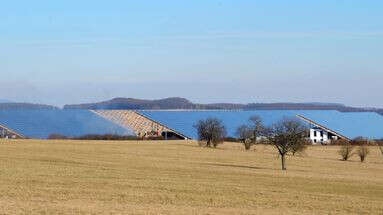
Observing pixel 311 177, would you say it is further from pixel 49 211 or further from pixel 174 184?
pixel 49 211

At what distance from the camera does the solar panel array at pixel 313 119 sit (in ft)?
385

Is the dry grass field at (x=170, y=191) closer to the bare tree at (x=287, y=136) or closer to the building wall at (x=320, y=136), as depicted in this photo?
the bare tree at (x=287, y=136)

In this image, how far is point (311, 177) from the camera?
42.1m

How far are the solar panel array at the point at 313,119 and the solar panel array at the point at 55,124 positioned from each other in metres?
9.44

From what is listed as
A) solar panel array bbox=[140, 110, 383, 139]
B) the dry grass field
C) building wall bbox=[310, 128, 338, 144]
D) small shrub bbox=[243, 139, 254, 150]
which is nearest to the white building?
building wall bbox=[310, 128, 338, 144]

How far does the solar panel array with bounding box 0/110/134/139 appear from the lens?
10712 cm

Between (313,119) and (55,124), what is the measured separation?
43036 mm

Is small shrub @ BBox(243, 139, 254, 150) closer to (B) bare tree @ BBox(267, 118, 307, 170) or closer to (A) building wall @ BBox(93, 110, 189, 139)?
(A) building wall @ BBox(93, 110, 189, 139)

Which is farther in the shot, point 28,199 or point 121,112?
point 121,112

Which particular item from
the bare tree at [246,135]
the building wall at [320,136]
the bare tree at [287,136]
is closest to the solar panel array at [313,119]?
the building wall at [320,136]

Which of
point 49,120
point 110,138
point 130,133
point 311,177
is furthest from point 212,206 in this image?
point 49,120

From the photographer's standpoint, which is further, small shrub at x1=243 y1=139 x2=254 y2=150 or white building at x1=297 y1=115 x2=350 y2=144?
white building at x1=297 y1=115 x2=350 y2=144

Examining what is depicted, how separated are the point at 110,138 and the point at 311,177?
61.4 m

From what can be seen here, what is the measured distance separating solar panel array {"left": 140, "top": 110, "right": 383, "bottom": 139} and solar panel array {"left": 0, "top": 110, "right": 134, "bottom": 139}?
372 inches
